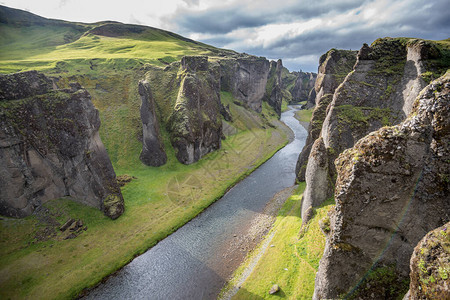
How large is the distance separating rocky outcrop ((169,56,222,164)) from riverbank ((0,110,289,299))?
290 inches

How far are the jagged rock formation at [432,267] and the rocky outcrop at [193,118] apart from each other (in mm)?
47486

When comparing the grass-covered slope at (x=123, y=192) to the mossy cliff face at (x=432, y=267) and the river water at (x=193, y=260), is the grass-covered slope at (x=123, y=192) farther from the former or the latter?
the mossy cliff face at (x=432, y=267)

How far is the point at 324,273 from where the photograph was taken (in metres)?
15.0

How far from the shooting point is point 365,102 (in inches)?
945

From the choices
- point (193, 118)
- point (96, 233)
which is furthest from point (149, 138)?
point (96, 233)

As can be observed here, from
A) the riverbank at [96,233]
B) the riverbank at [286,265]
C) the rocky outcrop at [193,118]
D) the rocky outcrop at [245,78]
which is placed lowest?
the riverbank at [96,233]

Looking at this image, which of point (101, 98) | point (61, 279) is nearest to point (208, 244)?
point (61, 279)

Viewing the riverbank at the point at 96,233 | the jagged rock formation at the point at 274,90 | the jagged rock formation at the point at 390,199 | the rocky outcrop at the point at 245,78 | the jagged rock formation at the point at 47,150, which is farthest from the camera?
the jagged rock formation at the point at 274,90

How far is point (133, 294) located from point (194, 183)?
78.9 ft

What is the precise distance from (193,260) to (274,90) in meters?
121

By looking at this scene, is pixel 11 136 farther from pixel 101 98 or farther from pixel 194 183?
pixel 101 98

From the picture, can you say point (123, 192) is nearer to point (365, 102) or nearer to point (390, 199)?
point (390, 199)

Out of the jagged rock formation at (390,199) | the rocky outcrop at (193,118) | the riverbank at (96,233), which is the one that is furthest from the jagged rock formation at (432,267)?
the rocky outcrop at (193,118)

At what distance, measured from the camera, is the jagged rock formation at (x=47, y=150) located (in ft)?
91.0
